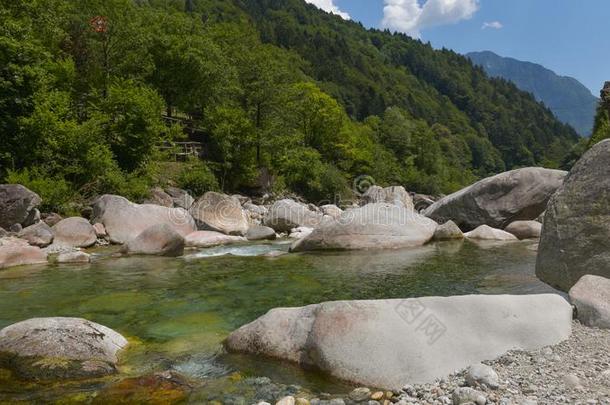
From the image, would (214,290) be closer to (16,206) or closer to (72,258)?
(72,258)

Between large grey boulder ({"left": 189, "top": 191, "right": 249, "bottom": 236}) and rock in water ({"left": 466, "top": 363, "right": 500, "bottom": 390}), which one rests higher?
large grey boulder ({"left": 189, "top": 191, "right": 249, "bottom": 236})

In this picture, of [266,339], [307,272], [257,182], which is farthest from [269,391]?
[257,182]

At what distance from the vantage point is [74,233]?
17484 millimetres

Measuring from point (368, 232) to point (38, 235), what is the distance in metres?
10.9

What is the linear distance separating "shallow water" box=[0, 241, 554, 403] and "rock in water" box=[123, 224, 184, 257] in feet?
1.74

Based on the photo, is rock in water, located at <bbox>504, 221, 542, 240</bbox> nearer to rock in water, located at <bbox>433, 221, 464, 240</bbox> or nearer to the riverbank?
rock in water, located at <bbox>433, 221, 464, 240</bbox>

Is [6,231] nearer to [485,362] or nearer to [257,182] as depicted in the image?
[485,362]

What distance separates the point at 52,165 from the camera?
23188 millimetres

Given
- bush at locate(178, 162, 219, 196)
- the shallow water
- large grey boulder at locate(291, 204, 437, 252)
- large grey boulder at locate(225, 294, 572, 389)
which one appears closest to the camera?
large grey boulder at locate(225, 294, 572, 389)

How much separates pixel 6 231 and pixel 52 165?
719 centimetres

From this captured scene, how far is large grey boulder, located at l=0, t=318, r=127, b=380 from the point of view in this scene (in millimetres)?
5816

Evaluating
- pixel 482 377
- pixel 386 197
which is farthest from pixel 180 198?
pixel 482 377

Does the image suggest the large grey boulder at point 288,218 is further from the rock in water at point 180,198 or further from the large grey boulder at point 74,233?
the large grey boulder at point 74,233

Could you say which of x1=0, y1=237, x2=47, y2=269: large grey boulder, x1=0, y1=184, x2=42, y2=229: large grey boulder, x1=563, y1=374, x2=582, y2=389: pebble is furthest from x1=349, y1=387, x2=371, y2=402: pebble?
x1=0, y1=184, x2=42, y2=229: large grey boulder
